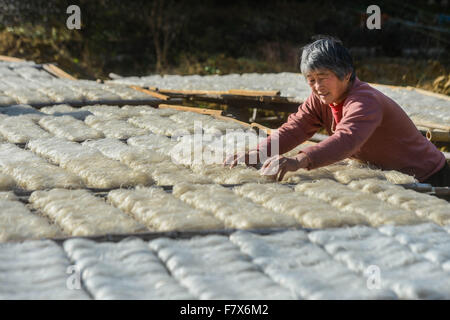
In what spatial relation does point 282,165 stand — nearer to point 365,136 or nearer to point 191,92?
point 365,136

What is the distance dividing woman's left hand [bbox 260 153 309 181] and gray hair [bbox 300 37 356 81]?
469 mm

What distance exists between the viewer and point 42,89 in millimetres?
5664

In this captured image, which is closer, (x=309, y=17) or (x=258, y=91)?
(x=258, y=91)

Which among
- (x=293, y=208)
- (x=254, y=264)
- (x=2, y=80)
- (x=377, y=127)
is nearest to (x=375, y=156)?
(x=377, y=127)

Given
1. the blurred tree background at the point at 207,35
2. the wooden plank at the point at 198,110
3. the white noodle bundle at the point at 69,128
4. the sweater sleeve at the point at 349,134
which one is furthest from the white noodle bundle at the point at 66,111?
the blurred tree background at the point at 207,35

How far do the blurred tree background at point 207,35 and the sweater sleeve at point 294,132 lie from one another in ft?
26.6

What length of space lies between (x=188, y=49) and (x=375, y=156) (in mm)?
10685

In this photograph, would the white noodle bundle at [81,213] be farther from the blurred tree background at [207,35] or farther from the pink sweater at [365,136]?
the blurred tree background at [207,35]

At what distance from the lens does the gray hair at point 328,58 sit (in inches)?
128

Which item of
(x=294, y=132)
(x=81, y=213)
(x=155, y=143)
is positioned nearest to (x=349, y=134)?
(x=294, y=132)
